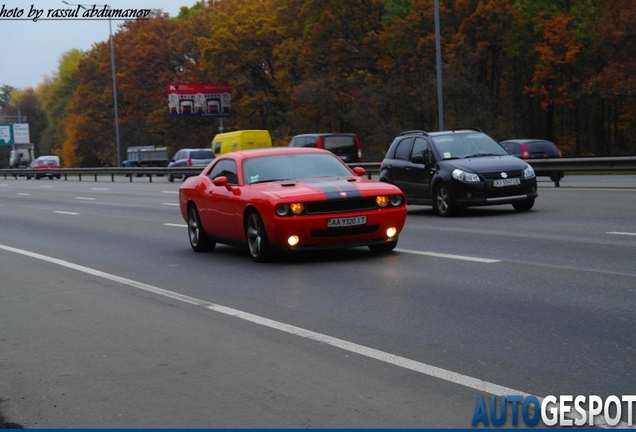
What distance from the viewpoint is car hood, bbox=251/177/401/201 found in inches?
508

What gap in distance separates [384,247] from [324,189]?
129 centimetres

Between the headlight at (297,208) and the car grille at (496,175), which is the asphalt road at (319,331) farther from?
the car grille at (496,175)

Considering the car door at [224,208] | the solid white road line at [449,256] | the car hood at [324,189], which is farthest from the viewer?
A: the car door at [224,208]

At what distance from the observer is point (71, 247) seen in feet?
56.9

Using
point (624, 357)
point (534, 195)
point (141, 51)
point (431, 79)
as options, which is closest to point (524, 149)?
point (534, 195)

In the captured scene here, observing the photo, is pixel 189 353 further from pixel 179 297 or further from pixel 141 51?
pixel 141 51

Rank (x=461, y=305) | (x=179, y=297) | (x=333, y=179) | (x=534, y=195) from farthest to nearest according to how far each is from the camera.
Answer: (x=534, y=195) → (x=333, y=179) → (x=179, y=297) → (x=461, y=305)

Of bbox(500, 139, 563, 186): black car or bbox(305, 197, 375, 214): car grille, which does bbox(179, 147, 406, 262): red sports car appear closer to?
bbox(305, 197, 375, 214): car grille

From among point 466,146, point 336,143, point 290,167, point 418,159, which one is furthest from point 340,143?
point 290,167

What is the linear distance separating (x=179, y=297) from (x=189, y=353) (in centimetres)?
304

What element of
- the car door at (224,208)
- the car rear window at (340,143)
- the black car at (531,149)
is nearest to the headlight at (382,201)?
the car door at (224,208)

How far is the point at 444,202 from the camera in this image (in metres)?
19.9

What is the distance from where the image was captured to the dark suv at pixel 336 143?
40.2m

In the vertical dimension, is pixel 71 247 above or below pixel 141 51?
below
